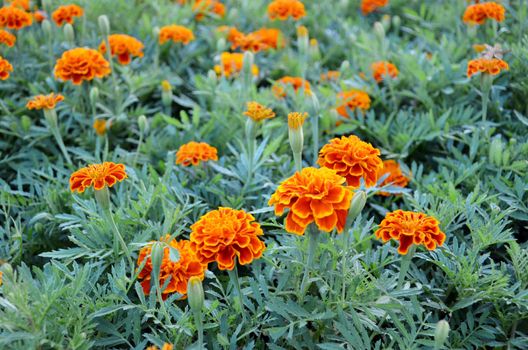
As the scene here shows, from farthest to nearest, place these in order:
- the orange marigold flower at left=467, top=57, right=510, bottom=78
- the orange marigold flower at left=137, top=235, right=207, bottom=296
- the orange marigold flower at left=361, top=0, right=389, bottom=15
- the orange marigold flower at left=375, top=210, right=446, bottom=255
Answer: the orange marigold flower at left=361, top=0, right=389, bottom=15, the orange marigold flower at left=467, top=57, right=510, bottom=78, the orange marigold flower at left=137, top=235, right=207, bottom=296, the orange marigold flower at left=375, top=210, right=446, bottom=255

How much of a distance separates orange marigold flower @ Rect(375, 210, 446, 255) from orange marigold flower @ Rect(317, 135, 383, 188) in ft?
0.33

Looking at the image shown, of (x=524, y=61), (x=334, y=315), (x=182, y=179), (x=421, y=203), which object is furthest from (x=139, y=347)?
(x=524, y=61)

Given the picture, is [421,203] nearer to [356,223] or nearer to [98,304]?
[356,223]

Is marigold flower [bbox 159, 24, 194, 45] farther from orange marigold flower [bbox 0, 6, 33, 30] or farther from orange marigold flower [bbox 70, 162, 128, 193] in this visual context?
orange marigold flower [bbox 70, 162, 128, 193]

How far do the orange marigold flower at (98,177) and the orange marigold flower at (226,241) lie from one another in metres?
0.25

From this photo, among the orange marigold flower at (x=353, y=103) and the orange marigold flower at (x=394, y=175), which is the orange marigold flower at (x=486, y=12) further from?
the orange marigold flower at (x=394, y=175)

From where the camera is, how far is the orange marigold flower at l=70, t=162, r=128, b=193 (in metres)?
1.27

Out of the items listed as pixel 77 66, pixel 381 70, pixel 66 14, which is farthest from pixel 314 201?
pixel 66 14

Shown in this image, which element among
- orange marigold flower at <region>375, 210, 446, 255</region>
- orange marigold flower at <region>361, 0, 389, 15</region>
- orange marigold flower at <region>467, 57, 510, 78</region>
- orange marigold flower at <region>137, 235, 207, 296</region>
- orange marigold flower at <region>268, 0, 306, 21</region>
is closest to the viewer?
orange marigold flower at <region>375, 210, 446, 255</region>

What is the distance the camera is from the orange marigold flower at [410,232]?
1181mm

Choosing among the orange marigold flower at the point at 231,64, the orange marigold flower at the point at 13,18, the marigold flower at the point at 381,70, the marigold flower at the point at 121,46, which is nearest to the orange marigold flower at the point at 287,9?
the orange marigold flower at the point at 231,64

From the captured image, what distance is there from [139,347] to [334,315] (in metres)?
0.42

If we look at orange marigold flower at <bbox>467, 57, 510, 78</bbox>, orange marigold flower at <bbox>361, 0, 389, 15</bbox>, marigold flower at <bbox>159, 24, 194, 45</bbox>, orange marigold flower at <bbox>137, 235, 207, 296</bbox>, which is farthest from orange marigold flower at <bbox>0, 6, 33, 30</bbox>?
orange marigold flower at <bbox>361, 0, 389, 15</bbox>

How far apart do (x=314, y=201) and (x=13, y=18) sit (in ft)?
5.21
